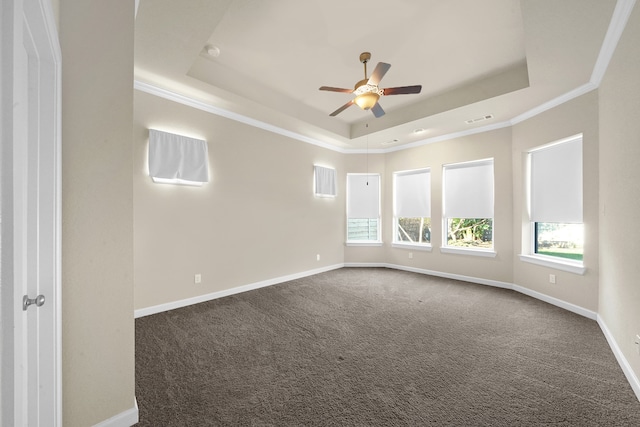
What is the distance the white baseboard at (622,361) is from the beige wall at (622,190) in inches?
1.9

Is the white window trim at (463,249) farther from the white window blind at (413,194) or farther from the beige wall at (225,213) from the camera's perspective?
the beige wall at (225,213)

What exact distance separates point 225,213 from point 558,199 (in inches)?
188

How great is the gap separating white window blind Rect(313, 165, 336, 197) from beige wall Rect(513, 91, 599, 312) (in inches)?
128

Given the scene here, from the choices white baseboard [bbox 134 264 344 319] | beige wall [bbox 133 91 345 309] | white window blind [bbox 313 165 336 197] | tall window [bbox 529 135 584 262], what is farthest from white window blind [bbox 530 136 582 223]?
white baseboard [bbox 134 264 344 319]

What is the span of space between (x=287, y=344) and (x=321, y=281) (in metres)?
2.31

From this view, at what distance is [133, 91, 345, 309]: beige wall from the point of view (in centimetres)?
323

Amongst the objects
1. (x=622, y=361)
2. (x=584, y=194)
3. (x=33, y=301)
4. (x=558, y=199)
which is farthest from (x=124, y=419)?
(x=558, y=199)

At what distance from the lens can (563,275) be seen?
3469mm

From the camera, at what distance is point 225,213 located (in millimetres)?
3986

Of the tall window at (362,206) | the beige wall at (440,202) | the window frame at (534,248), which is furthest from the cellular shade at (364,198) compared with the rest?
the window frame at (534,248)

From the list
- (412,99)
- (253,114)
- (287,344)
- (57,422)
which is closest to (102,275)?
(57,422)

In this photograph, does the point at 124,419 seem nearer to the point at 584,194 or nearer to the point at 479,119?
the point at 584,194

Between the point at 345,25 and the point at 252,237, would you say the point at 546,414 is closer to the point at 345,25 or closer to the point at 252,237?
the point at 345,25

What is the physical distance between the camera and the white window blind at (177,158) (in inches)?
127
